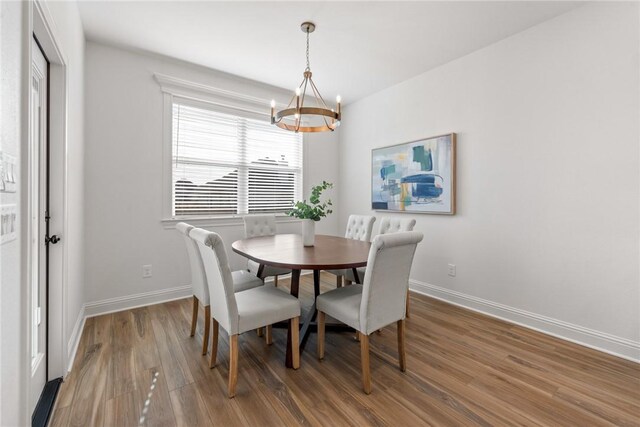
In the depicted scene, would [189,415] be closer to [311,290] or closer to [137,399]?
[137,399]

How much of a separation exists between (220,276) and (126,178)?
6.81ft

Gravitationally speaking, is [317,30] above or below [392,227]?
above

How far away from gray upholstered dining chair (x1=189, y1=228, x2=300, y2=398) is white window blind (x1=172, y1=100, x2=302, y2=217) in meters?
1.80

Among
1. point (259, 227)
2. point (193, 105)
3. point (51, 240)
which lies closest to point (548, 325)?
point (259, 227)

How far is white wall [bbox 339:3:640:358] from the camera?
7.24ft

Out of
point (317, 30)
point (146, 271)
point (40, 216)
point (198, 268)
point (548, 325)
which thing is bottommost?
point (548, 325)

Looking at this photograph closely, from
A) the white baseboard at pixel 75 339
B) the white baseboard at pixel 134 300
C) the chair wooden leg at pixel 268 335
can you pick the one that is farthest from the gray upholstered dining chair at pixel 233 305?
the white baseboard at pixel 134 300

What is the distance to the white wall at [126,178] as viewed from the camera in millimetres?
2885

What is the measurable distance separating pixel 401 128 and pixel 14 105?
3578 millimetres

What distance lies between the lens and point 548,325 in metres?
2.58

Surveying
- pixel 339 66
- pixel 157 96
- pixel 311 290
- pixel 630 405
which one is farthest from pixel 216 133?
pixel 630 405

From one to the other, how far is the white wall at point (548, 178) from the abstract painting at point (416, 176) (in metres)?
0.12

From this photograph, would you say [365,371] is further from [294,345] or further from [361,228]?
[361,228]

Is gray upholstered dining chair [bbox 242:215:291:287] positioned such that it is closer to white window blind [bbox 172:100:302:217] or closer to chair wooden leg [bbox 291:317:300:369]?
white window blind [bbox 172:100:302:217]
